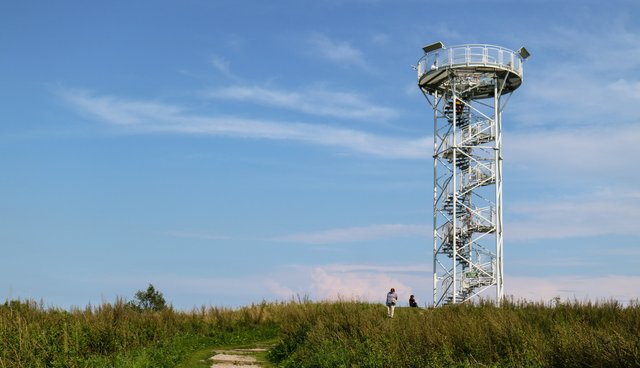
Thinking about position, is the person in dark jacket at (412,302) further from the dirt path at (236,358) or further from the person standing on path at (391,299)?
the dirt path at (236,358)

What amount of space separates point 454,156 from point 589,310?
19.8m

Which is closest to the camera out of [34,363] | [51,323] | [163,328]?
[34,363]

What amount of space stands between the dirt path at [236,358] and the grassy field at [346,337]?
48 centimetres

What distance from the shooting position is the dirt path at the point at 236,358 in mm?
18406

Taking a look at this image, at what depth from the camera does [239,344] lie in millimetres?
24875

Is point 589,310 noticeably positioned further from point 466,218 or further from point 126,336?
point 466,218

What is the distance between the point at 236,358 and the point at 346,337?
3.25 m

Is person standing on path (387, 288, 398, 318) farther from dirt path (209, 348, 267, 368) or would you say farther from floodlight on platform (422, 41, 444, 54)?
floodlight on platform (422, 41, 444, 54)

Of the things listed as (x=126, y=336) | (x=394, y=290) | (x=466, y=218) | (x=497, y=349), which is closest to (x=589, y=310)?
(x=497, y=349)

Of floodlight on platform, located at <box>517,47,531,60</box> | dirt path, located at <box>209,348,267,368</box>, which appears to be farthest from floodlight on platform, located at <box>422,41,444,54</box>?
dirt path, located at <box>209,348,267,368</box>

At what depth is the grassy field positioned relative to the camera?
1314 cm

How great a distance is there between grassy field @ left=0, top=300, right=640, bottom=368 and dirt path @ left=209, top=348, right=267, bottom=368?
480mm

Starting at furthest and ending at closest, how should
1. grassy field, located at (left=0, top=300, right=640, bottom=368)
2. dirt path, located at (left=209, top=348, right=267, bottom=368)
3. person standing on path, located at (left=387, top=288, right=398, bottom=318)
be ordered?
person standing on path, located at (left=387, top=288, right=398, bottom=318) < dirt path, located at (left=209, top=348, right=267, bottom=368) < grassy field, located at (left=0, top=300, right=640, bottom=368)

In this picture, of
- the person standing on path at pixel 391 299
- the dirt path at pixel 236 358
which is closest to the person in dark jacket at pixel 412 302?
the person standing on path at pixel 391 299
